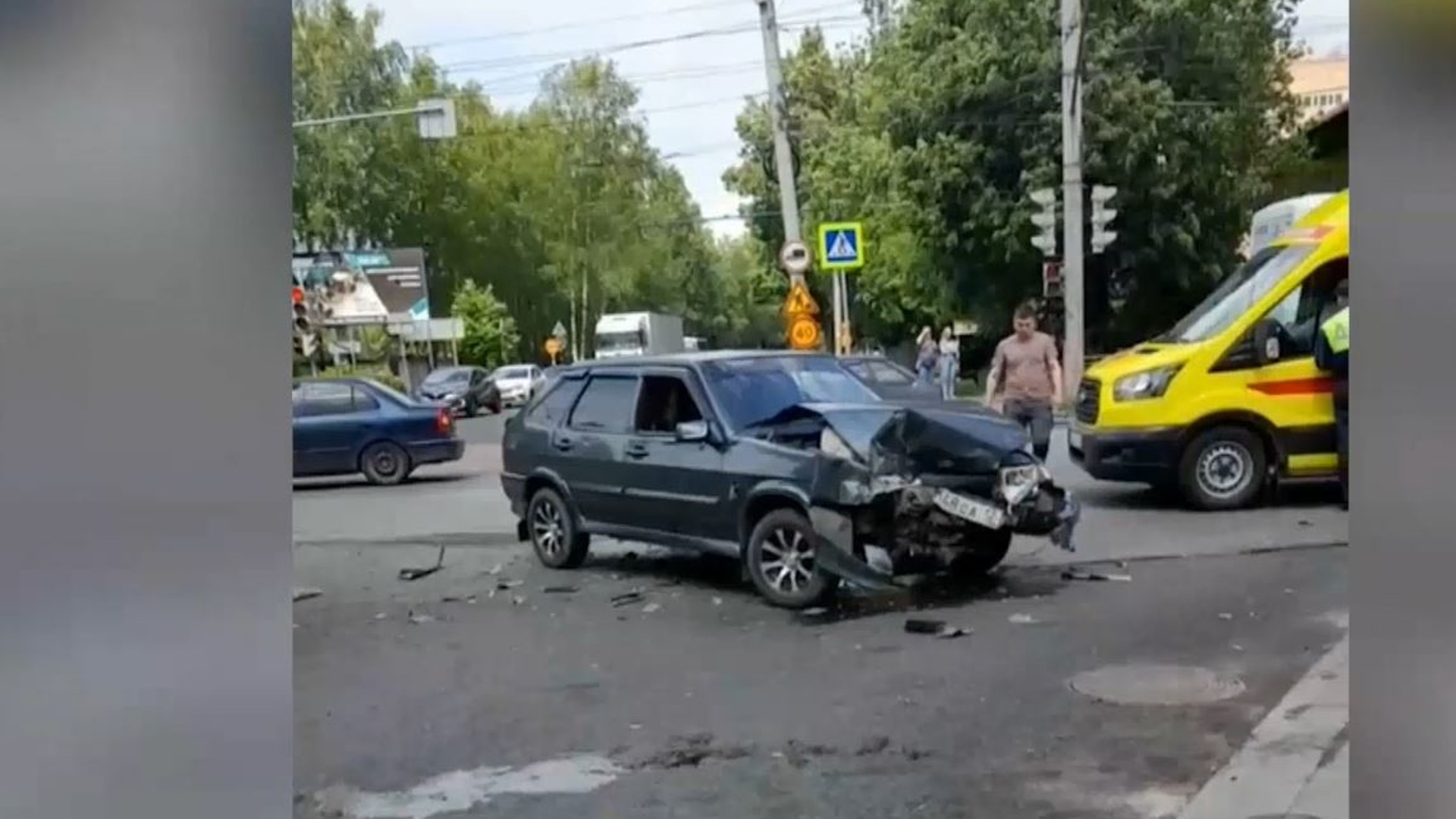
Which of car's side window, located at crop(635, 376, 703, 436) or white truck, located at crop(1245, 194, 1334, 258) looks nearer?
white truck, located at crop(1245, 194, 1334, 258)

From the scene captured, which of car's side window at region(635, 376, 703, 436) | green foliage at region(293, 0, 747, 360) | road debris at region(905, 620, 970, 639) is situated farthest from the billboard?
road debris at region(905, 620, 970, 639)

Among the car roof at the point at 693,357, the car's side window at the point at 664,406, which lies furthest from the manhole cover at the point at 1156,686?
the car's side window at the point at 664,406

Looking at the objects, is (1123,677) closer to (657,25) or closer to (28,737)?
(657,25)

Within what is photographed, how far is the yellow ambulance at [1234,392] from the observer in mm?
2254

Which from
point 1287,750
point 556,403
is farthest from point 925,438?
point 1287,750

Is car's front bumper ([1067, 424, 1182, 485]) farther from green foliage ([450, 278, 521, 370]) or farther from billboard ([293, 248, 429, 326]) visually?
billboard ([293, 248, 429, 326])

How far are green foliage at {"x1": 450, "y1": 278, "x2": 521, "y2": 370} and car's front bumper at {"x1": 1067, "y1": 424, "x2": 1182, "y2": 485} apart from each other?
1.18 metres

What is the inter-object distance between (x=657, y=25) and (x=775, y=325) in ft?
2.12

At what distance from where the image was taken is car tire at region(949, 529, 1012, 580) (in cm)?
232

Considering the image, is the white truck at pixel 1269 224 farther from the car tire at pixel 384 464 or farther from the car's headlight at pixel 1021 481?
the car tire at pixel 384 464

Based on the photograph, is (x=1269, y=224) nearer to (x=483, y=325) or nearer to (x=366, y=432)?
(x=483, y=325)

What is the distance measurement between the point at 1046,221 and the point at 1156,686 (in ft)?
3.00

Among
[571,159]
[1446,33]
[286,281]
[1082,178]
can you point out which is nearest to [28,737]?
[286,281]

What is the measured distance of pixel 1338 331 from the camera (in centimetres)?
220
